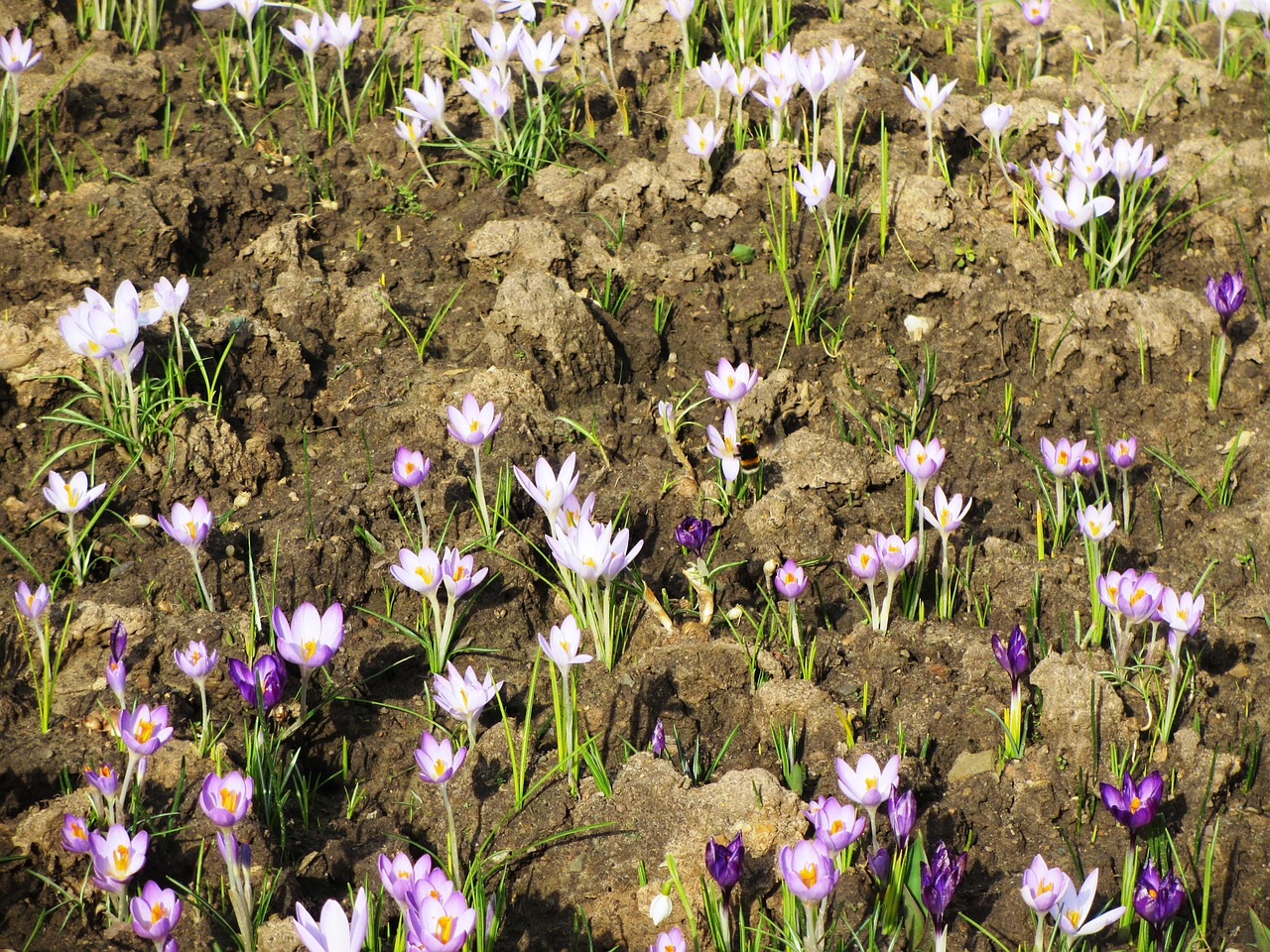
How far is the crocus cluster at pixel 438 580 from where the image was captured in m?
2.35

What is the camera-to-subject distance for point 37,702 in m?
2.38

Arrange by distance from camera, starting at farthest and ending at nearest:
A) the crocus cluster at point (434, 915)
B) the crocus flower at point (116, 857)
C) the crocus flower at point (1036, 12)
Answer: the crocus flower at point (1036, 12) → the crocus flower at point (116, 857) → the crocus cluster at point (434, 915)

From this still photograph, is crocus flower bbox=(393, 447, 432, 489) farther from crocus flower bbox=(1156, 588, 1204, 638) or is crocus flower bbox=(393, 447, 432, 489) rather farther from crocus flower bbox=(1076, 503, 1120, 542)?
crocus flower bbox=(1156, 588, 1204, 638)

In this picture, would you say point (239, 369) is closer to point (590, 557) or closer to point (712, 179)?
point (590, 557)

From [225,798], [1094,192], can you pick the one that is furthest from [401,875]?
[1094,192]

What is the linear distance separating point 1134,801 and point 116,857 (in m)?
1.67

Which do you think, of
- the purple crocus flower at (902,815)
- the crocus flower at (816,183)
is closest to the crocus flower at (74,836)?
the purple crocus flower at (902,815)

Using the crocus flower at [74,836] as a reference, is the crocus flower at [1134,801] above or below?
below

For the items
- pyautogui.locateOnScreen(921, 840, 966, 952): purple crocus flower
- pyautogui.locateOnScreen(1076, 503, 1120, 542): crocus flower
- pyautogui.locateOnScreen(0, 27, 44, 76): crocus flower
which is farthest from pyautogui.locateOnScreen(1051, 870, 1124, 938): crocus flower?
pyautogui.locateOnScreen(0, 27, 44, 76): crocus flower

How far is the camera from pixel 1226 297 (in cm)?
304

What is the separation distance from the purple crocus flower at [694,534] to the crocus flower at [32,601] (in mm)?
1280

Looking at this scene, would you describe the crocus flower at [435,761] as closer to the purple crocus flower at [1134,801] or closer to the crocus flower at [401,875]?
the crocus flower at [401,875]

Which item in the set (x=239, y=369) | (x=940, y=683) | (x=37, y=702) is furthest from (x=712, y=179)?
(x=37, y=702)

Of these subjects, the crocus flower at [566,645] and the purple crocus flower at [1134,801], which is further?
the crocus flower at [566,645]
